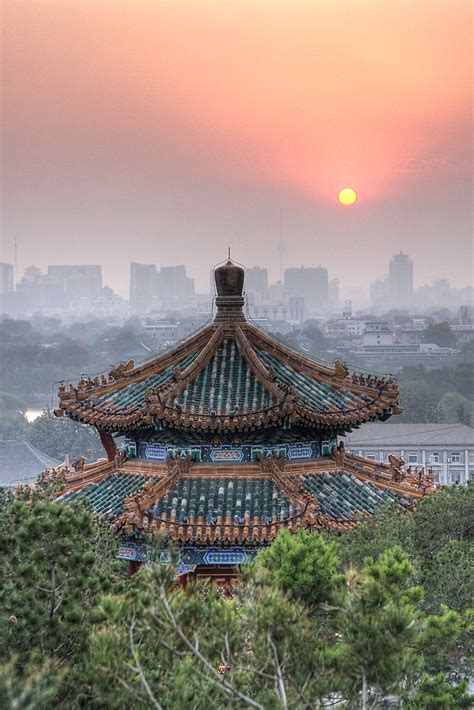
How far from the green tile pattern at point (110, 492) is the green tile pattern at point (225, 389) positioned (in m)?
0.94

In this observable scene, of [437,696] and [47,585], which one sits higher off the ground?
[47,585]

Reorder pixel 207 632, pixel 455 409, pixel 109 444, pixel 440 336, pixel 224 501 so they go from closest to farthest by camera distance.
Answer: pixel 207 632, pixel 224 501, pixel 109 444, pixel 455 409, pixel 440 336

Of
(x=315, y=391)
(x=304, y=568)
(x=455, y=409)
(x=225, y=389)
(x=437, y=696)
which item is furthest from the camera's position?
(x=455, y=409)

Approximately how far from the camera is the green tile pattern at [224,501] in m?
10.9


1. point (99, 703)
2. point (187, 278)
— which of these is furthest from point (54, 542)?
point (187, 278)

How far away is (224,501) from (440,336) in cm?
10815

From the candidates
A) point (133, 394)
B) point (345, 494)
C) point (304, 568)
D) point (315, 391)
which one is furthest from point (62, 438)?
point (304, 568)

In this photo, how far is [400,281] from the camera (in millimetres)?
154875

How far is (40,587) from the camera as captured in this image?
6922 mm

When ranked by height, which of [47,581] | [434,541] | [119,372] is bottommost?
[434,541]

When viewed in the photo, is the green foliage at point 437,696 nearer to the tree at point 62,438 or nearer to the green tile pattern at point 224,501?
the green tile pattern at point 224,501

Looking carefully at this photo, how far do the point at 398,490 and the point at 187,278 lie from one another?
455 ft

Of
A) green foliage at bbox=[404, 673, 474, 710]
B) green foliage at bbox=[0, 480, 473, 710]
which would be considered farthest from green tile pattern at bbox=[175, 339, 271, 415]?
green foliage at bbox=[404, 673, 474, 710]

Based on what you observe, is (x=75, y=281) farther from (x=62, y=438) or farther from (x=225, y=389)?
(x=225, y=389)
